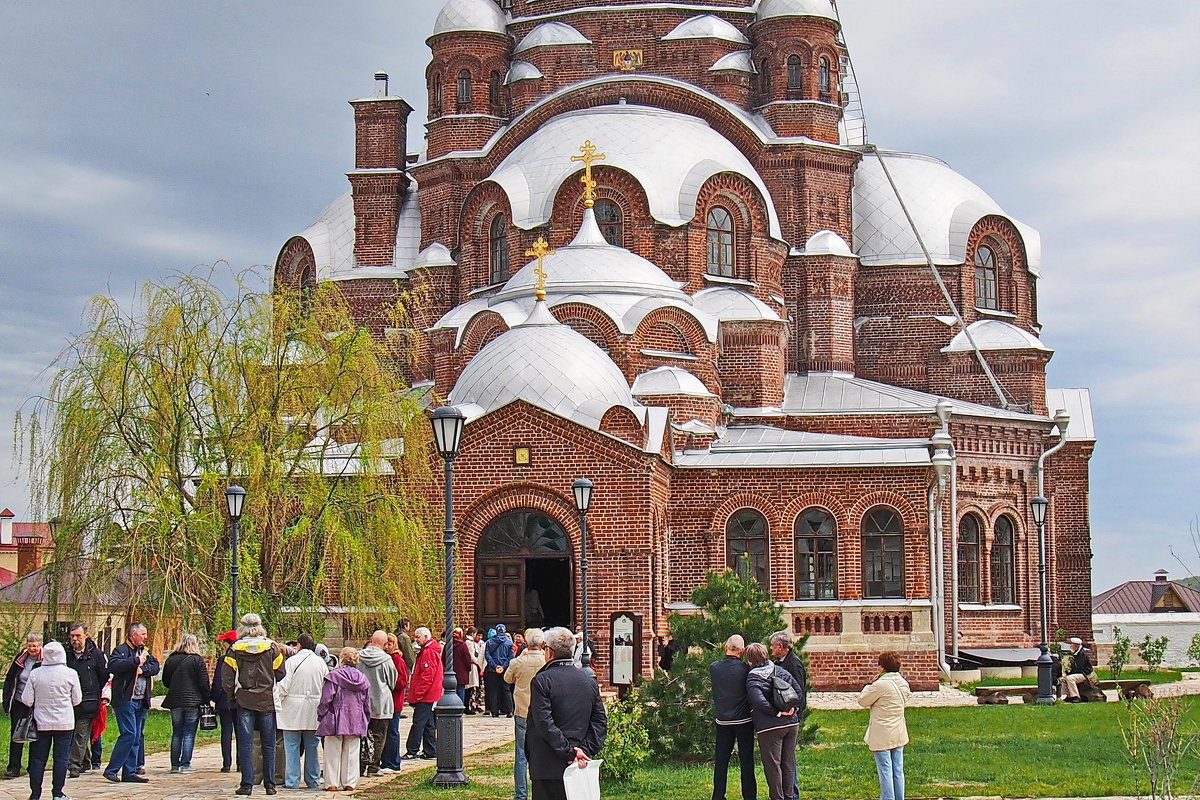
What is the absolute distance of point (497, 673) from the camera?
24734 millimetres

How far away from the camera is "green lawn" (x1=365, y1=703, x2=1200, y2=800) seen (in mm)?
15664

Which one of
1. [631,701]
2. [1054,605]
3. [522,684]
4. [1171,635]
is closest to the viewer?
[522,684]

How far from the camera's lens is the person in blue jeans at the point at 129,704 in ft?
56.1

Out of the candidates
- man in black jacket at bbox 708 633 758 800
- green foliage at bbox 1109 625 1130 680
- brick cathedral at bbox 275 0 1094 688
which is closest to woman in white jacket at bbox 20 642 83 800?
man in black jacket at bbox 708 633 758 800

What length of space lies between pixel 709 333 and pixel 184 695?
59.6ft

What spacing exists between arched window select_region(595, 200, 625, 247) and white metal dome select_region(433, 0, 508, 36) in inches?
279

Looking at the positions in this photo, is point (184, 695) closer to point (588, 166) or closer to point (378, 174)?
point (588, 166)

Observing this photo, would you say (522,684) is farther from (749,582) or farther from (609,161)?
(609,161)

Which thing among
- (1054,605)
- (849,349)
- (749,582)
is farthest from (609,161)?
(749,582)

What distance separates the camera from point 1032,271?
136ft

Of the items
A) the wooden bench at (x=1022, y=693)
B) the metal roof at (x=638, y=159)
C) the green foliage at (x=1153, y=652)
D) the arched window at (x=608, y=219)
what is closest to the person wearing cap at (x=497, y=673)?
the wooden bench at (x=1022, y=693)

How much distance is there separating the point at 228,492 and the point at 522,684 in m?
8.96

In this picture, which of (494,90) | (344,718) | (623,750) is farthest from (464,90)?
(623,750)

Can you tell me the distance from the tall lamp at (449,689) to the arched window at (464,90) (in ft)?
78.2
